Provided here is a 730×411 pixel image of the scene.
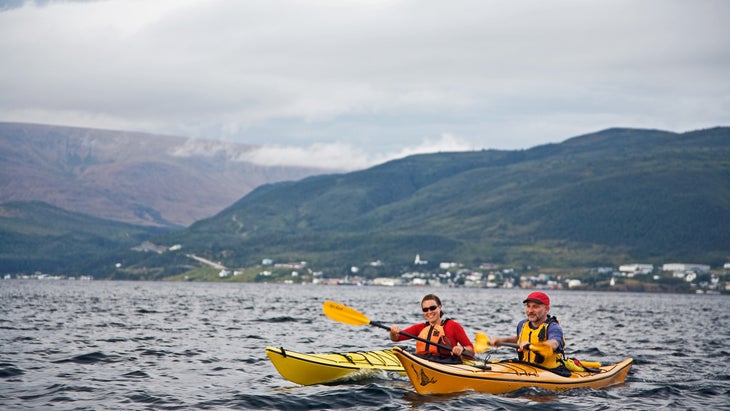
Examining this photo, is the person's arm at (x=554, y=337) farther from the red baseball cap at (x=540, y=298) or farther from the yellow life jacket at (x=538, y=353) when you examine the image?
the red baseball cap at (x=540, y=298)

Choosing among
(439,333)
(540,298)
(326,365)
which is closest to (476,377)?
(439,333)

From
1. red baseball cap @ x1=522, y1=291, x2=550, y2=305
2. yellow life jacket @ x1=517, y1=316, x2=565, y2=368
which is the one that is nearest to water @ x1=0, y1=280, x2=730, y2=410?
yellow life jacket @ x1=517, y1=316, x2=565, y2=368

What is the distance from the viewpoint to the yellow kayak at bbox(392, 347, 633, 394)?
24766mm

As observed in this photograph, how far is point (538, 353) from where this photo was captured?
26.4 m

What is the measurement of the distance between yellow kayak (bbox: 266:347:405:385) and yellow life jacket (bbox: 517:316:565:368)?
→ 506cm

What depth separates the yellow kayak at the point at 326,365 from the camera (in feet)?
89.3

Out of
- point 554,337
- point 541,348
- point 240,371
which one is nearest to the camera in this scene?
point 554,337

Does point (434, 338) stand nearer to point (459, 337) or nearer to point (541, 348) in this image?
point (459, 337)

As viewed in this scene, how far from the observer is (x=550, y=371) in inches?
1042

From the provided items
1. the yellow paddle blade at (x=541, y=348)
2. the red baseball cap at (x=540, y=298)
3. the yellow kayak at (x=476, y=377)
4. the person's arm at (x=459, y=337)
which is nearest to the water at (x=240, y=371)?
the yellow kayak at (x=476, y=377)

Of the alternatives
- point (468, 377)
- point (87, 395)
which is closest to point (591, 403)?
point (468, 377)

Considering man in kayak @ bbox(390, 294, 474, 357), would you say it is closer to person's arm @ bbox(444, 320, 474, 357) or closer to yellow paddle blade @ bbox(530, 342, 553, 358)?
person's arm @ bbox(444, 320, 474, 357)

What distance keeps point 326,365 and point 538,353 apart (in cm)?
679

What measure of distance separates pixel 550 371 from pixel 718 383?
9.90 metres
